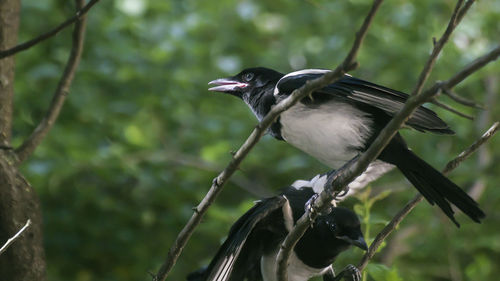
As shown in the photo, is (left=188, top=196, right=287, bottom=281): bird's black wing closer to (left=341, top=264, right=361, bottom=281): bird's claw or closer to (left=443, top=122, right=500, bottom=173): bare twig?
(left=341, top=264, right=361, bottom=281): bird's claw

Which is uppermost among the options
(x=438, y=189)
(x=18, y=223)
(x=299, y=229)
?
(x=18, y=223)

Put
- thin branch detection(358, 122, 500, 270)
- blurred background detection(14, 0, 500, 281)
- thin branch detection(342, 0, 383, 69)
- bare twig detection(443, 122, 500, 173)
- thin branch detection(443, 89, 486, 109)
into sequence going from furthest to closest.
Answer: blurred background detection(14, 0, 500, 281) → thin branch detection(358, 122, 500, 270) → bare twig detection(443, 122, 500, 173) → thin branch detection(342, 0, 383, 69) → thin branch detection(443, 89, 486, 109)

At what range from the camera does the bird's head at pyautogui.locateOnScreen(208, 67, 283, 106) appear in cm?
409

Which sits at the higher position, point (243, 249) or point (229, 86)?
point (229, 86)

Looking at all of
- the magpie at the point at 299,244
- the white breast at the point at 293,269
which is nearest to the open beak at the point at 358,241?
the magpie at the point at 299,244

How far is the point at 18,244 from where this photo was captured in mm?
2936

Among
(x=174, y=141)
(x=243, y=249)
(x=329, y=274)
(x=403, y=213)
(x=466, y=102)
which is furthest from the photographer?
(x=174, y=141)

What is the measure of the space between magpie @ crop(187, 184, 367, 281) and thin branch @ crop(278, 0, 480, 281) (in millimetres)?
871

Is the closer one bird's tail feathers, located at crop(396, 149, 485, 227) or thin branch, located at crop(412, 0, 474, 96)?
thin branch, located at crop(412, 0, 474, 96)

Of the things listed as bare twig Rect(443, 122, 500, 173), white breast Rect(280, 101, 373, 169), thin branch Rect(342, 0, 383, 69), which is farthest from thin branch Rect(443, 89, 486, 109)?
white breast Rect(280, 101, 373, 169)

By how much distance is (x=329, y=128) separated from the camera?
Result: 3.45 m

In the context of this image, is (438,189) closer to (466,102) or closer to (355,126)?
(355,126)

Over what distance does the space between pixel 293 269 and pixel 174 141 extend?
2.58m

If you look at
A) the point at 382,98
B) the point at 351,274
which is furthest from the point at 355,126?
the point at 351,274
